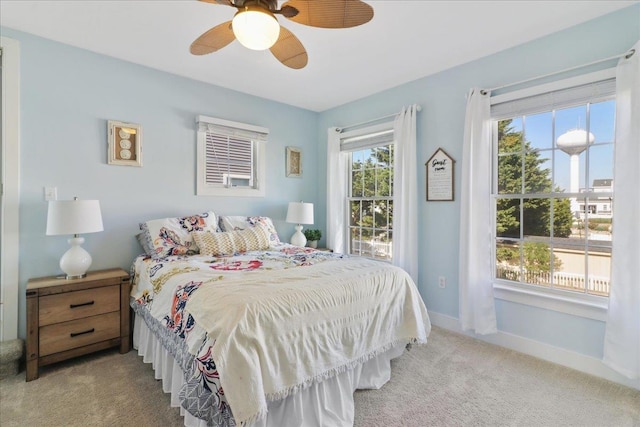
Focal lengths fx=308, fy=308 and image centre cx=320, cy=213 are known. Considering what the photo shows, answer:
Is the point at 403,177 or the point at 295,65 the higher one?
the point at 295,65

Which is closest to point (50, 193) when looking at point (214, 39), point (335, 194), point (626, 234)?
point (214, 39)

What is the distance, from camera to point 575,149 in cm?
236

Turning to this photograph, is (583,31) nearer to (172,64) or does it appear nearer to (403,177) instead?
(403,177)

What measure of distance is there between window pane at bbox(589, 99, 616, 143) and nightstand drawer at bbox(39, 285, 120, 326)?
382 centimetres

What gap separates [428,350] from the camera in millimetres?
2549

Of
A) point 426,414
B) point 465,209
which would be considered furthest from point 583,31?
point 426,414

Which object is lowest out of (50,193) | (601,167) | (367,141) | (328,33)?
(50,193)

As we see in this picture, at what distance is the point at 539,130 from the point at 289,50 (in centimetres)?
213

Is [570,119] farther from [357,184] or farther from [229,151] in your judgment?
[229,151]

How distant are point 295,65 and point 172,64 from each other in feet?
5.09

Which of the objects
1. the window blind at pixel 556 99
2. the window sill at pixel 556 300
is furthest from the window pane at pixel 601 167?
the window sill at pixel 556 300

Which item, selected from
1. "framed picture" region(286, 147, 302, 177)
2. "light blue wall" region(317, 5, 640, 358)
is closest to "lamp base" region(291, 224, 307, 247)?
"framed picture" region(286, 147, 302, 177)

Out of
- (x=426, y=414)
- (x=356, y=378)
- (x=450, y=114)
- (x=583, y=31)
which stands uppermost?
(x=583, y=31)

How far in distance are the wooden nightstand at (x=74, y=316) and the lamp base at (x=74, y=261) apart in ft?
0.22
